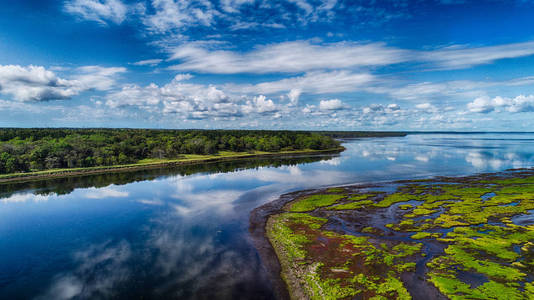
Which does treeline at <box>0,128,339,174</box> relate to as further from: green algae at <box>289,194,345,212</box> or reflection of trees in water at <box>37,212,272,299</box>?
green algae at <box>289,194,345,212</box>

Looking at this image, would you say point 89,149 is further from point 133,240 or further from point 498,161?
point 498,161

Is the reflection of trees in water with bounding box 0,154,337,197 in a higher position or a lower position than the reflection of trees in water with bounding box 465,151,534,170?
higher

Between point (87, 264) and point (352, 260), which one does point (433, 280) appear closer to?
point (352, 260)

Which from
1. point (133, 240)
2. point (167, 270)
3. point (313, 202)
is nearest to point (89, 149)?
point (133, 240)

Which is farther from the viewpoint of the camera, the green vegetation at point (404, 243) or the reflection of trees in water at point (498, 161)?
the reflection of trees in water at point (498, 161)

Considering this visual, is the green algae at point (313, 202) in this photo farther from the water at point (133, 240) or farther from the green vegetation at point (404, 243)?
the water at point (133, 240)

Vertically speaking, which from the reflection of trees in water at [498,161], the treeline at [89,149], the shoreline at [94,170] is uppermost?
the treeline at [89,149]

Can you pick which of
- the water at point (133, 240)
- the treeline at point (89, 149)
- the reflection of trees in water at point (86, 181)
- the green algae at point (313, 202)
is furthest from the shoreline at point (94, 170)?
the green algae at point (313, 202)

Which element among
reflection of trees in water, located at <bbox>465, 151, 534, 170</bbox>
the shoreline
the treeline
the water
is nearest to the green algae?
the water
